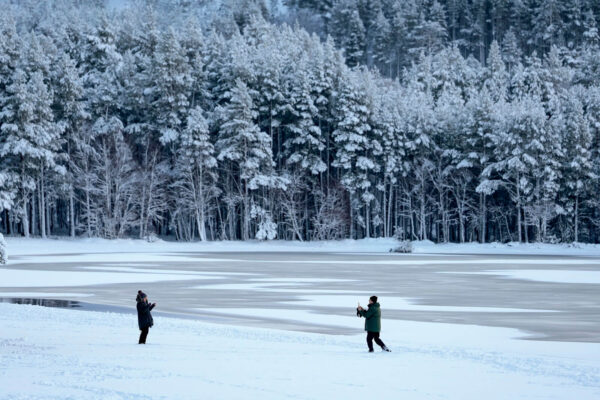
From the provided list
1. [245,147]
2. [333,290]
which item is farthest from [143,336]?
[245,147]

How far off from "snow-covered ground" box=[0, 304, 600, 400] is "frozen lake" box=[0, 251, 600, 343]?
215cm

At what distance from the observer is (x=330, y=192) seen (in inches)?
3093

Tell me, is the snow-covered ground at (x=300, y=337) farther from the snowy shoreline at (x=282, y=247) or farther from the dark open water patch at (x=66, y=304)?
the snowy shoreline at (x=282, y=247)

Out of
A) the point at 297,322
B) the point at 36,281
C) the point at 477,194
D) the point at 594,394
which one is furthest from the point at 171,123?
the point at 594,394

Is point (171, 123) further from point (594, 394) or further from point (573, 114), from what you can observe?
point (594, 394)

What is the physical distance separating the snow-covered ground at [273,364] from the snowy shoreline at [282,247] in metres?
43.3

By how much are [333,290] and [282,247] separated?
133ft

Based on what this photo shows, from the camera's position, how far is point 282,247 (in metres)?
71.6

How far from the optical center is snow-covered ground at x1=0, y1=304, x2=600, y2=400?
12.8m

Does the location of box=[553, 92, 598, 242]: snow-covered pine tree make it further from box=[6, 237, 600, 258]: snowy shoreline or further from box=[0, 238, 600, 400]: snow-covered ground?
A: box=[0, 238, 600, 400]: snow-covered ground

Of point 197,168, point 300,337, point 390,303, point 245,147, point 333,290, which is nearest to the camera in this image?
point 300,337

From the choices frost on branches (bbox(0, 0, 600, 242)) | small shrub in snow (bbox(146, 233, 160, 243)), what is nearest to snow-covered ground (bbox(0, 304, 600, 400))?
small shrub in snow (bbox(146, 233, 160, 243))

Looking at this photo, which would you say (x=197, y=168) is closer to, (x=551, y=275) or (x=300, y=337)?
(x=551, y=275)

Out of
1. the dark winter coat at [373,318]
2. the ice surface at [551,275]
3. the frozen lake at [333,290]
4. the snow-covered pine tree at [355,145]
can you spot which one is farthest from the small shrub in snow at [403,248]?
the dark winter coat at [373,318]
